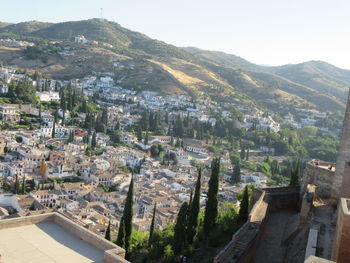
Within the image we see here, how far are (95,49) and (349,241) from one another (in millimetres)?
104624

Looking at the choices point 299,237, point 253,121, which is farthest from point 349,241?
point 253,121

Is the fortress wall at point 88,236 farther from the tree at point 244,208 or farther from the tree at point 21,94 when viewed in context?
the tree at point 21,94

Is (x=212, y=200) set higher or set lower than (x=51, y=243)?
lower

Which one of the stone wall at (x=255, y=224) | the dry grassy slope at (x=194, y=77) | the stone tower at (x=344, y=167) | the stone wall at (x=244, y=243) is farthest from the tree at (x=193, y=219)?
the dry grassy slope at (x=194, y=77)

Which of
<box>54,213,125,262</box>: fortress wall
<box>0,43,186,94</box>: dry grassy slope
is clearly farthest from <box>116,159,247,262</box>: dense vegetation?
<box>0,43,186,94</box>: dry grassy slope

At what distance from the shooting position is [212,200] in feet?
48.6

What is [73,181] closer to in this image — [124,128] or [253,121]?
[124,128]

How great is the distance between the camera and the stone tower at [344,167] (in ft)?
33.9

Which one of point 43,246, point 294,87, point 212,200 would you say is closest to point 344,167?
point 212,200

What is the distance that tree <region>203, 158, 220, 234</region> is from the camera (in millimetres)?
14844

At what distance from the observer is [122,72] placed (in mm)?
92562

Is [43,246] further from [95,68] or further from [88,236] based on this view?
[95,68]

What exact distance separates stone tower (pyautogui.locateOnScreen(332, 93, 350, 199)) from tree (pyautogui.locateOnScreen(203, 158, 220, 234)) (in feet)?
15.9

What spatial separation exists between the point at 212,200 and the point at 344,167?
218 inches
